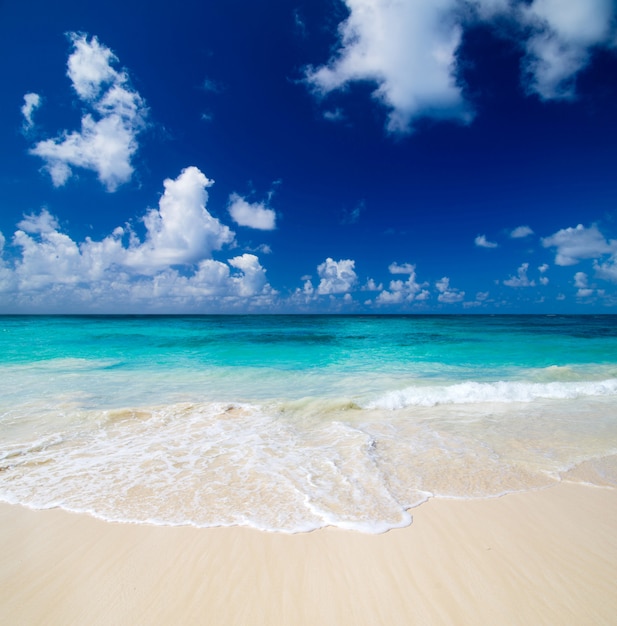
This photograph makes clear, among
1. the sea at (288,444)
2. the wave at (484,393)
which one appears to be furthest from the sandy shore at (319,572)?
the wave at (484,393)

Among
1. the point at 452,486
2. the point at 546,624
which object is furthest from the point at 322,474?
the point at 546,624

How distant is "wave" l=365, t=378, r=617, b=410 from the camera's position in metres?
9.71

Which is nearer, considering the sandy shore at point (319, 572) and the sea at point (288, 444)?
the sandy shore at point (319, 572)

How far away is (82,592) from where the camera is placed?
114 inches

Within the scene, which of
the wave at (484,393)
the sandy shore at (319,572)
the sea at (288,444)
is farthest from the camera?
the wave at (484,393)

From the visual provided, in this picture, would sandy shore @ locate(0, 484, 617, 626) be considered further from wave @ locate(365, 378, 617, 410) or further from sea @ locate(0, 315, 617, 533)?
wave @ locate(365, 378, 617, 410)

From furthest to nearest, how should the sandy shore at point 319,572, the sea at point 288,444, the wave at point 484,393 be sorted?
the wave at point 484,393, the sea at point 288,444, the sandy shore at point 319,572

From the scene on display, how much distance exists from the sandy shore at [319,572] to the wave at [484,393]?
5638 millimetres

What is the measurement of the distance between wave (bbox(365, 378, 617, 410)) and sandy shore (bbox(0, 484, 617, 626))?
5.64 metres

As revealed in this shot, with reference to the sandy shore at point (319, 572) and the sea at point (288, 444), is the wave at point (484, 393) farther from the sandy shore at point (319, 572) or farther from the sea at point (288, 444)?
the sandy shore at point (319, 572)

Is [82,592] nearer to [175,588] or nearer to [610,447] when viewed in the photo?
[175,588]

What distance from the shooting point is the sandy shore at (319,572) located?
2.65 meters

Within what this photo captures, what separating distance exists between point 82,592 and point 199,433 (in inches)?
160

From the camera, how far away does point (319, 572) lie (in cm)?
306
